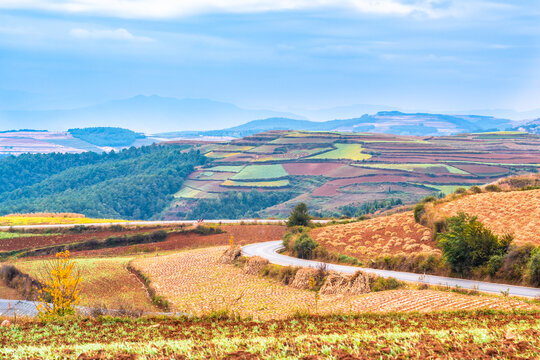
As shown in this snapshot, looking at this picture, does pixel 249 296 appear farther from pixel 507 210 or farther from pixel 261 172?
pixel 261 172

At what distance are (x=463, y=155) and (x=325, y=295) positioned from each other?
16161cm

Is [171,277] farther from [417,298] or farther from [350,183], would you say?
[350,183]

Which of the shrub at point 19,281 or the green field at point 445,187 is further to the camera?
the green field at point 445,187

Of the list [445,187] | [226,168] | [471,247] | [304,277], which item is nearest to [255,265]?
[304,277]

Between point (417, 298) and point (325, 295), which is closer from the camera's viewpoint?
point (417, 298)

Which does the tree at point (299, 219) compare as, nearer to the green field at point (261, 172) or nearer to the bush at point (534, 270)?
the bush at point (534, 270)

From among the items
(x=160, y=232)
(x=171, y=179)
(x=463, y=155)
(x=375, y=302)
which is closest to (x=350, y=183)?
(x=463, y=155)

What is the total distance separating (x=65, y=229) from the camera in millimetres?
71062

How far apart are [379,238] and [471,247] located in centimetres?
1473

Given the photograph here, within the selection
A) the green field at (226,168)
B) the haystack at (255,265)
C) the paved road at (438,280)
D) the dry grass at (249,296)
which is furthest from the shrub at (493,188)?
the green field at (226,168)

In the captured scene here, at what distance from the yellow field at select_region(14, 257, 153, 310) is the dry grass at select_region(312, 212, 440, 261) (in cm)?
1655

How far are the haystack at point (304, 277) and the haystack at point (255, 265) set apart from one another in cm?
554

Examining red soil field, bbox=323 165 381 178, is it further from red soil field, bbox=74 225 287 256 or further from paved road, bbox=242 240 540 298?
paved road, bbox=242 240 540 298

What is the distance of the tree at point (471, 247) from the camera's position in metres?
31.1
